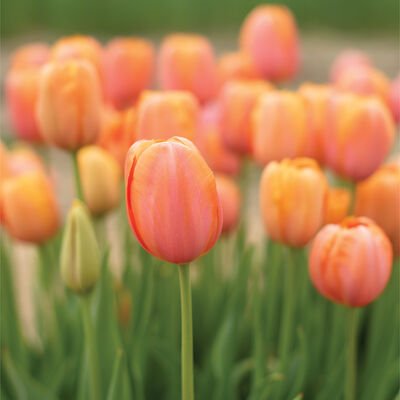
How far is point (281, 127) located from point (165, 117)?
12 centimetres

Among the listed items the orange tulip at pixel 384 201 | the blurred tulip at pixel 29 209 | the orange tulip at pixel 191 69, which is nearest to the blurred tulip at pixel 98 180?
the blurred tulip at pixel 29 209

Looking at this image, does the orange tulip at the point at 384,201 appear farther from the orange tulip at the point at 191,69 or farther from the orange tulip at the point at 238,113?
the orange tulip at the point at 191,69

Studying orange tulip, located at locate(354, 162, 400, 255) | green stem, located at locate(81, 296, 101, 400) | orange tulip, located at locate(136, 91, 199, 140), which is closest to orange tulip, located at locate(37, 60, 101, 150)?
orange tulip, located at locate(136, 91, 199, 140)

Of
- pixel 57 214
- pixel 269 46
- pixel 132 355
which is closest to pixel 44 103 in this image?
Answer: pixel 57 214

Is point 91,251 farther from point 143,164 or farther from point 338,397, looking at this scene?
point 338,397

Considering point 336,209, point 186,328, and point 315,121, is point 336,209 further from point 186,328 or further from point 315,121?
point 186,328

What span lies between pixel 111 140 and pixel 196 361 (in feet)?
0.93

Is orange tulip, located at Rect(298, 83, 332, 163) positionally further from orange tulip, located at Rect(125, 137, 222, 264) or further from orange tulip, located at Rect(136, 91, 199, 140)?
orange tulip, located at Rect(125, 137, 222, 264)

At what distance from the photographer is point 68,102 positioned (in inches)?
23.5

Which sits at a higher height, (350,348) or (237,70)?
(237,70)

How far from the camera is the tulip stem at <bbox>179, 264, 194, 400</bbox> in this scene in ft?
1.43

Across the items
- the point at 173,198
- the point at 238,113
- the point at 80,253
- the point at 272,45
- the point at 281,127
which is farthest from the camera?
the point at 272,45

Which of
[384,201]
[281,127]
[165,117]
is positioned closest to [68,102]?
[165,117]

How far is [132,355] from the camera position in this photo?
63cm
